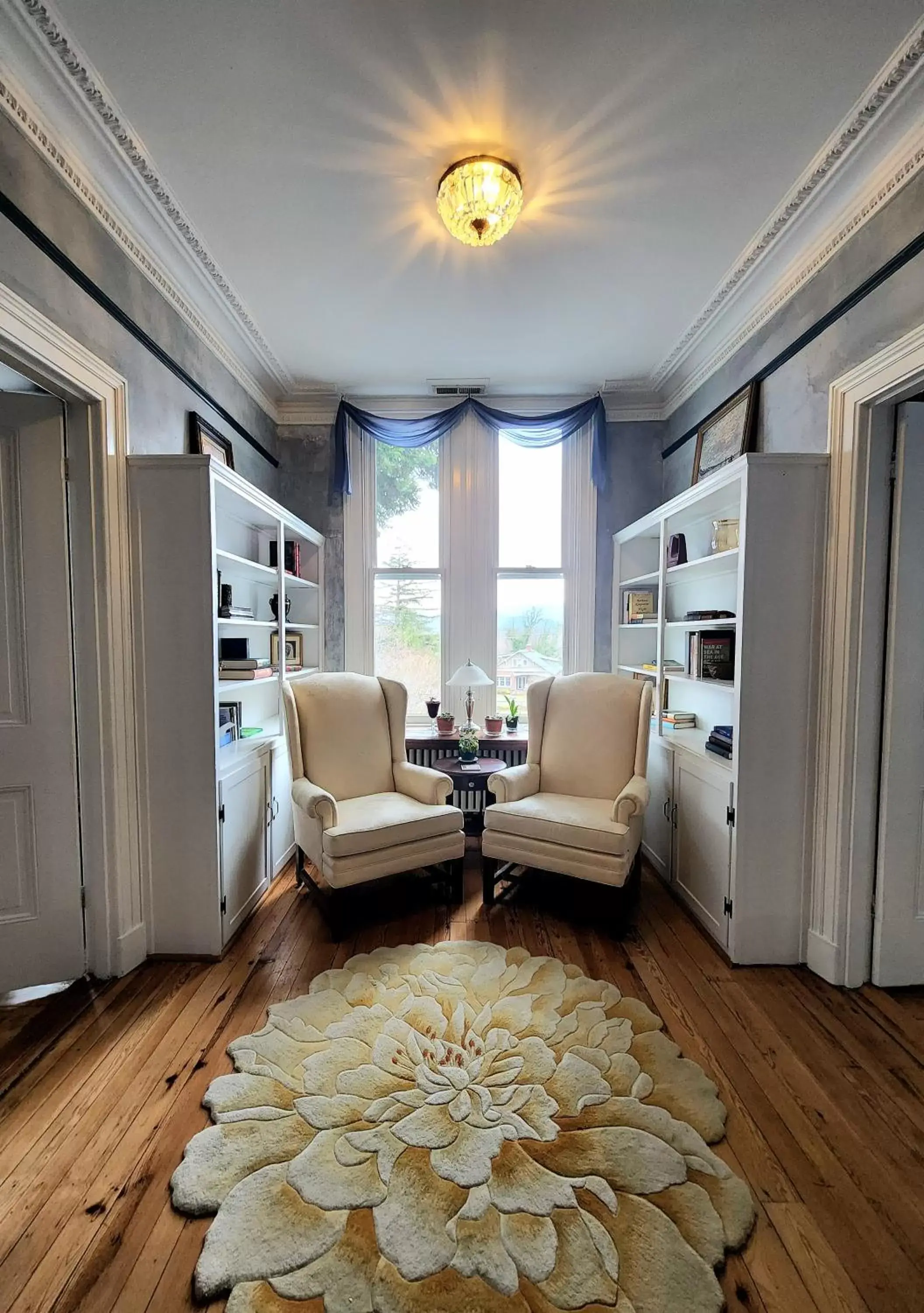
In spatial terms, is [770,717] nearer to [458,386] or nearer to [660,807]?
[660,807]

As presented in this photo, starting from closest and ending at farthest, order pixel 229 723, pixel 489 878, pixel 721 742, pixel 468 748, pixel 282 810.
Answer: pixel 721 742
pixel 229 723
pixel 489 878
pixel 282 810
pixel 468 748

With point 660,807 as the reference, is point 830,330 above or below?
above

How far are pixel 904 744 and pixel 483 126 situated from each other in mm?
2585

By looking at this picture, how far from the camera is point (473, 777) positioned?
3.32 meters

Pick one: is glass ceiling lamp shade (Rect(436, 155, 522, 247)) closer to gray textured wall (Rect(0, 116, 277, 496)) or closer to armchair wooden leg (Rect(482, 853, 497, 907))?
gray textured wall (Rect(0, 116, 277, 496))

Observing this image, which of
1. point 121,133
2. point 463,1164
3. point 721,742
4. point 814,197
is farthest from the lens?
point 721,742

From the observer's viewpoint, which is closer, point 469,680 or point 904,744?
point 904,744

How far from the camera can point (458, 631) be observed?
4.04m

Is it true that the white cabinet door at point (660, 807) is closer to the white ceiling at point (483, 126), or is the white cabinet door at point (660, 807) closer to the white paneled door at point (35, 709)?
the white ceiling at point (483, 126)

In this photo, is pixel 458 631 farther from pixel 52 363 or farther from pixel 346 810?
pixel 52 363

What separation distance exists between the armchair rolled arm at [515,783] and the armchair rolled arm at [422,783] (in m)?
0.24

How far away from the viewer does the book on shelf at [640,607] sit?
144 inches

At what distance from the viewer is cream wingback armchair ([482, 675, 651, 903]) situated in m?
2.57

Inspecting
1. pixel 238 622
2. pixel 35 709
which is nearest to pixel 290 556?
pixel 238 622
